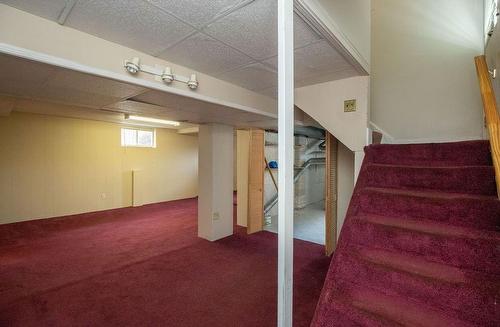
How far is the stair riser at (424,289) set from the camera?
106cm

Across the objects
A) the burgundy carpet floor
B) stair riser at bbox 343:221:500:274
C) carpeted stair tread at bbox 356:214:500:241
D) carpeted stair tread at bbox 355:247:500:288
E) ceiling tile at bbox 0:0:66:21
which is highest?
ceiling tile at bbox 0:0:66:21

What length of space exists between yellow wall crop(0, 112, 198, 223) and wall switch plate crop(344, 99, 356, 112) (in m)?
5.99

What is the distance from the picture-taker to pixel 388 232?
1479 millimetres

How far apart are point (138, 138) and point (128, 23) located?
5.82m

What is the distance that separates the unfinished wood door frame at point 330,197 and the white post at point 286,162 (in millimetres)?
2548

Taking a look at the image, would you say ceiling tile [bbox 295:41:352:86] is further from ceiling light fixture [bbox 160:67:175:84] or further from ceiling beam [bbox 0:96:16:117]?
ceiling beam [bbox 0:96:16:117]

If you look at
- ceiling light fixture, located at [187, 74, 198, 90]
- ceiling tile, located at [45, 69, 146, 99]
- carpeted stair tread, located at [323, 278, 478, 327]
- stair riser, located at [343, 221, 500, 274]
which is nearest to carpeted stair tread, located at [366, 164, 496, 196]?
stair riser, located at [343, 221, 500, 274]

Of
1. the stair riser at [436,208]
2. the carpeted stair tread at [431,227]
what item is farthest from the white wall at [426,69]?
the carpeted stair tread at [431,227]

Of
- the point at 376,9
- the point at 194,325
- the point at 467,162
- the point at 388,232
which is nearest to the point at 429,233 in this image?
the point at 388,232

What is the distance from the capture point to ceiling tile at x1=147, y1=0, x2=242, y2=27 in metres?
1.35

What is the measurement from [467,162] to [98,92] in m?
3.42

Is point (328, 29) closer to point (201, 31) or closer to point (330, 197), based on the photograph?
point (201, 31)

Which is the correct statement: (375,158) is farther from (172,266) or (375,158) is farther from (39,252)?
(39,252)

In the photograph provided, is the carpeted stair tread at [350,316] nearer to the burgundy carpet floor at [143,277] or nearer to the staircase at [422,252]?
the staircase at [422,252]
